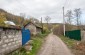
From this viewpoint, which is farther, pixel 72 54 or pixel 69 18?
pixel 69 18

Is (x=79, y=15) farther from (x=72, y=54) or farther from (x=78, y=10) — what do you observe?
(x=72, y=54)

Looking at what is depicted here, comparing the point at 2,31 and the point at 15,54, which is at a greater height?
the point at 2,31

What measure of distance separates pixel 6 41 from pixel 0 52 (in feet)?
4.06

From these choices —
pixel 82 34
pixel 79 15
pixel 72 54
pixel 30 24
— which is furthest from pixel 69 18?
pixel 72 54

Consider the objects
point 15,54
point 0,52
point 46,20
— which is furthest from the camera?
point 46,20

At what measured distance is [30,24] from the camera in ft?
159

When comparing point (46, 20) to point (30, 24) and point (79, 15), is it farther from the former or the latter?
point (30, 24)

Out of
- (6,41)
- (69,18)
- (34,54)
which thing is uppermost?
(69,18)

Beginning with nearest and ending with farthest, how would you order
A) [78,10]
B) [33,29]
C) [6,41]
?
[6,41] < [33,29] < [78,10]

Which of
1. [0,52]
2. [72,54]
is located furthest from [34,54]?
[0,52]

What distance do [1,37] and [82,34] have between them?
17.4 meters

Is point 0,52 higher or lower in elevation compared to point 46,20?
lower

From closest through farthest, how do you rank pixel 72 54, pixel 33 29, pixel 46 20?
pixel 72 54, pixel 33 29, pixel 46 20

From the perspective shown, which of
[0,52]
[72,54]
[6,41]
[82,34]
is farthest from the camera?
[82,34]
